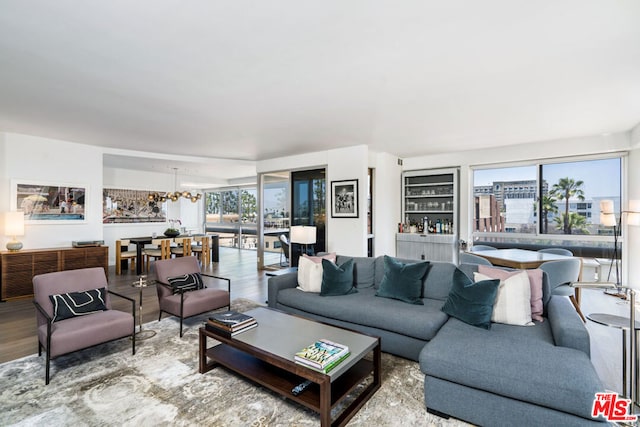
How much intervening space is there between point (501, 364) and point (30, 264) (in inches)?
257

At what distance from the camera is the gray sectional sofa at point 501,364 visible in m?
1.72

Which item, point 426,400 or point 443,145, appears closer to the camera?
point 426,400

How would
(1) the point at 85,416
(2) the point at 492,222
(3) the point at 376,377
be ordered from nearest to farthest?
(1) the point at 85,416 < (3) the point at 376,377 < (2) the point at 492,222

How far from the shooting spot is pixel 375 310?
2.96 metres

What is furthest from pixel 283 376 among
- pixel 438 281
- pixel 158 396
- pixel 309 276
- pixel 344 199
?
pixel 344 199

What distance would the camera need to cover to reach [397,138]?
17.5 feet

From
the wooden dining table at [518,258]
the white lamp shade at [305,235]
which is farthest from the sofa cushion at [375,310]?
the wooden dining table at [518,258]

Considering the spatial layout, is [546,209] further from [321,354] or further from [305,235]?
[321,354]

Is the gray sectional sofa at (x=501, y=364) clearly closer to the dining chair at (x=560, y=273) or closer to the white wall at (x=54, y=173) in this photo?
the dining chair at (x=560, y=273)

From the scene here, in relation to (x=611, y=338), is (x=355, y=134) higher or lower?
higher

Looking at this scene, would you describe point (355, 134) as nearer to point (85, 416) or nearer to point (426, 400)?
point (426, 400)

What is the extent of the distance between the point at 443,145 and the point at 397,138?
1.19 meters

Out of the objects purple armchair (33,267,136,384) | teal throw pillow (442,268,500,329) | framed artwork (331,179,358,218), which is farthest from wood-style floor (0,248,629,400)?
framed artwork (331,179,358,218)

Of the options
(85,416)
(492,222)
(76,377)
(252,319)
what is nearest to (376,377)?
(252,319)
